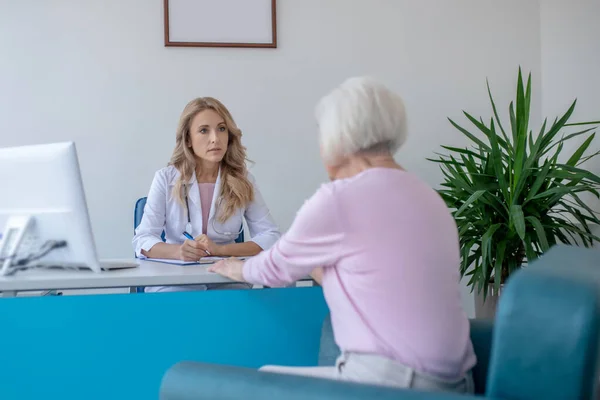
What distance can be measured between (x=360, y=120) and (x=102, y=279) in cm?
101

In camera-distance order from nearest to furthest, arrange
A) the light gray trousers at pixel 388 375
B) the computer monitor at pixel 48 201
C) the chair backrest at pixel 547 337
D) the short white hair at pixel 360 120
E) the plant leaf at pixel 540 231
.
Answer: the chair backrest at pixel 547 337 < the light gray trousers at pixel 388 375 < the short white hair at pixel 360 120 < the computer monitor at pixel 48 201 < the plant leaf at pixel 540 231

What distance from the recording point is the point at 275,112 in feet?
14.0

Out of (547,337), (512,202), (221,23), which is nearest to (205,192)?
(221,23)

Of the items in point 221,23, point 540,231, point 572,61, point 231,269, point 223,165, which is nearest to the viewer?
point 231,269

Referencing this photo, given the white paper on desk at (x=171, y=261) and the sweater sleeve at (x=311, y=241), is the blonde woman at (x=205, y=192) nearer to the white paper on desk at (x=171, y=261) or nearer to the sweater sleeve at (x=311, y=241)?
the white paper on desk at (x=171, y=261)

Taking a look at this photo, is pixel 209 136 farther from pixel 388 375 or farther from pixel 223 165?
pixel 388 375

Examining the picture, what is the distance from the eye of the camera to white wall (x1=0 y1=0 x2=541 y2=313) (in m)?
4.07

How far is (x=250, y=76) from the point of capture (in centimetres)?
423

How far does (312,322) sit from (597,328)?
3.98 feet

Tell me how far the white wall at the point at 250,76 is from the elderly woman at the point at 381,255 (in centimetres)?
254

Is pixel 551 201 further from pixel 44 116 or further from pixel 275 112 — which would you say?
pixel 44 116

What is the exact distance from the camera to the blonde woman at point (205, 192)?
312 cm

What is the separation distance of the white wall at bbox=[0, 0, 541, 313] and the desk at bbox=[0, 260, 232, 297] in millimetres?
1866

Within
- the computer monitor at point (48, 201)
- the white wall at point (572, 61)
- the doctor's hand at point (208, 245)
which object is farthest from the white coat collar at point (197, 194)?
the white wall at point (572, 61)
